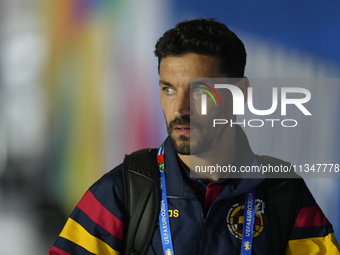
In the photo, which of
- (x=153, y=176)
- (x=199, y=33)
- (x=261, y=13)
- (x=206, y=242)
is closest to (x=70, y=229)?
(x=153, y=176)

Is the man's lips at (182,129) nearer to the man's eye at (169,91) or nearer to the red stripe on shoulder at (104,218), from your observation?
the man's eye at (169,91)

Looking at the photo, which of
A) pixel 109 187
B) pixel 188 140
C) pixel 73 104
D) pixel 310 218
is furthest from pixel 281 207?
pixel 73 104

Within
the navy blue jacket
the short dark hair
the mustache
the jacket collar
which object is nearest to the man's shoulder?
the navy blue jacket

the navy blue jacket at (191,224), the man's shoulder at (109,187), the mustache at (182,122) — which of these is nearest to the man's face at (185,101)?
the mustache at (182,122)

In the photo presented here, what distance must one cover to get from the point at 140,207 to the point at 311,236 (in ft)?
2.51

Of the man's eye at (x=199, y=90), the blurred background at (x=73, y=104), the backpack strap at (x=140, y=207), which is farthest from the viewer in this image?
the blurred background at (x=73, y=104)

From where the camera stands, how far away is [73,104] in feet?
9.07

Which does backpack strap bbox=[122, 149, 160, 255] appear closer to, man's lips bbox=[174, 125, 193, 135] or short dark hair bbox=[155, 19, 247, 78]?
man's lips bbox=[174, 125, 193, 135]

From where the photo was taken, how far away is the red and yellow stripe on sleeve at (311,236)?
161cm

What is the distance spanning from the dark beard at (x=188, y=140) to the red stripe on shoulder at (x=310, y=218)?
1.66 ft

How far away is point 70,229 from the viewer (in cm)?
159

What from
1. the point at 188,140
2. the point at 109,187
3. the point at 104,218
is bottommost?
the point at 104,218

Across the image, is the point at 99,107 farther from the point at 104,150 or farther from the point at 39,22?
the point at 39,22

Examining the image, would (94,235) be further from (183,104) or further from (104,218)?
(183,104)
